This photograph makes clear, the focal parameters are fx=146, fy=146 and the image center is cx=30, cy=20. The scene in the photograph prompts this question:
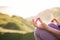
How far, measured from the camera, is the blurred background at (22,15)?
5.21 feet

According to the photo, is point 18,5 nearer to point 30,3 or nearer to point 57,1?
point 30,3

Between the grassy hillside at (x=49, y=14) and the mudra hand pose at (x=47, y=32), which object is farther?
the grassy hillside at (x=49, y=14)

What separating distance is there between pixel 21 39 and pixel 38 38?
564 millimetres

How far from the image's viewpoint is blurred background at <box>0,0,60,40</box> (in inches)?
62.6

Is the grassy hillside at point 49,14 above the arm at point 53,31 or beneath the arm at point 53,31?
above

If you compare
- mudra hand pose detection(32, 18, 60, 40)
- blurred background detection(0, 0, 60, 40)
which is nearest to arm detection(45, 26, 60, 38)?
mudra hand pose detection(32, 18, 60, 40)

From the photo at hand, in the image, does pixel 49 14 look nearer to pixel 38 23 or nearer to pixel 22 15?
pixel 22 15

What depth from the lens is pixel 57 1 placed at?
1.68 m

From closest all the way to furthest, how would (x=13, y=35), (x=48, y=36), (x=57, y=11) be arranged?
(x=48, y=36) → (x=13, y=35) → (x=57, y=11)

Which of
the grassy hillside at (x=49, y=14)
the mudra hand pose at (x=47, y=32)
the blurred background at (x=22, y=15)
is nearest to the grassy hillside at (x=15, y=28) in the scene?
the blurred background at (x=22, y=15)

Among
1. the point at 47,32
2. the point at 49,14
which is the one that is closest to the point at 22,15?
the point at 49,14

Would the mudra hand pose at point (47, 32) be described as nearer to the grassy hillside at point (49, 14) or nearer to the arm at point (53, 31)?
the arm at point (53, 31)

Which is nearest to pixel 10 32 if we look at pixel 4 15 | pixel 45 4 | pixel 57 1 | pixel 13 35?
pixel 13 35

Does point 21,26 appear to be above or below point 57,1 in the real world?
below
